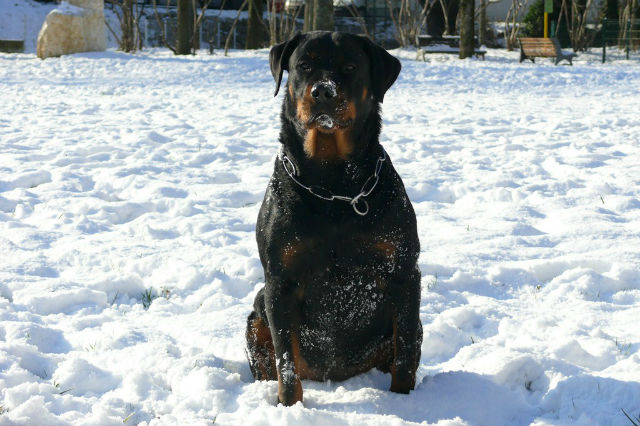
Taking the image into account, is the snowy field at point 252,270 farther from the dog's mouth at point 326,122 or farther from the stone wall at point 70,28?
the stone wall at point 70,28

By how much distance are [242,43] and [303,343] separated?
29377 millimetres

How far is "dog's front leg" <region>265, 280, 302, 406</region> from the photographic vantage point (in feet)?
8.80

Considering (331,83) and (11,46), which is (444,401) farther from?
(11,46)

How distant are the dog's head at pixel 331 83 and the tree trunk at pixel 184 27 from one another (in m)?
16.4

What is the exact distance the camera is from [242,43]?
102 ft

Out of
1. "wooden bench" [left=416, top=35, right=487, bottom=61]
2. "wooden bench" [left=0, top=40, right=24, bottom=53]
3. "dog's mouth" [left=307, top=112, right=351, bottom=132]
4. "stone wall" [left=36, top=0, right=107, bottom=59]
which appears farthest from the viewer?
"wooden bench" [left=0, top=40, right=24, bottom=53]

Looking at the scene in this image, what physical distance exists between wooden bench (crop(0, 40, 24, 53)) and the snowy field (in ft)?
48.4

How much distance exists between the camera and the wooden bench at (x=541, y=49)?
747 inches

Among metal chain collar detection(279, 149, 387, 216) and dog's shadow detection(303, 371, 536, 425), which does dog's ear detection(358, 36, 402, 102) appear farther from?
dog's shadow detection(303, 371, 536, 425)

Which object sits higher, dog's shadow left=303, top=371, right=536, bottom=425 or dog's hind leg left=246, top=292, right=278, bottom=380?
dog's hind leg left=246, top=292, right=278, bottom=380

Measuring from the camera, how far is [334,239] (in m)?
2.64

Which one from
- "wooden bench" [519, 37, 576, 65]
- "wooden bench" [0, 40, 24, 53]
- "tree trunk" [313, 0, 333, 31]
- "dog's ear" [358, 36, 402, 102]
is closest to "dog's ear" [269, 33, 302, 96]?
"dog's ear" [358, 36, 402, 102]

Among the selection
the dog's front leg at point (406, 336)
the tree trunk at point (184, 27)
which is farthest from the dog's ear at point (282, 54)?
the tree trunk at point (184, 27)

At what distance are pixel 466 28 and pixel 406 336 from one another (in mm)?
17480
